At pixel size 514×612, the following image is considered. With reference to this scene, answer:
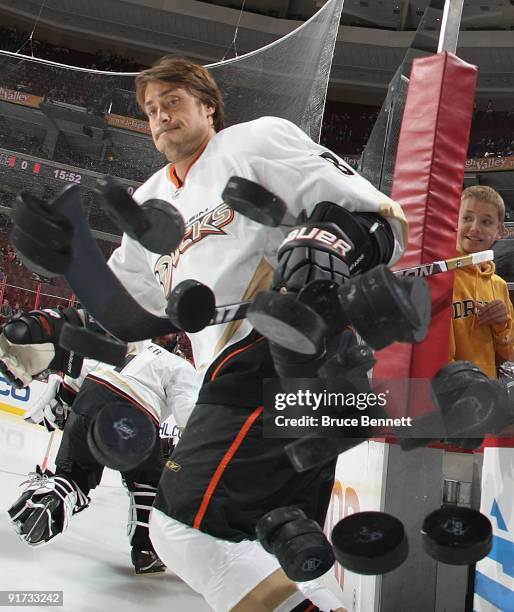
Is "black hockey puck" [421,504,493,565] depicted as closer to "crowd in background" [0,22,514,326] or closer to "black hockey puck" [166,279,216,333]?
"black hockey puck" [166,279,216,333]

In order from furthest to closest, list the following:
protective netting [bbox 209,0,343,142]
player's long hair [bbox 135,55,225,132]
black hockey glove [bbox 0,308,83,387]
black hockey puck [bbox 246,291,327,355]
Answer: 1. protective netting [bbox 209,0,343,142]
2. player's long hair [bbox 135,55,225,132]
3. black hockey glove [bbox 0,308,83,387]
4. black hockey puck [bbox 246,291,327,355]

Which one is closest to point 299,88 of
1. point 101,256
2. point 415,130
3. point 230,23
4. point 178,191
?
point 415,130

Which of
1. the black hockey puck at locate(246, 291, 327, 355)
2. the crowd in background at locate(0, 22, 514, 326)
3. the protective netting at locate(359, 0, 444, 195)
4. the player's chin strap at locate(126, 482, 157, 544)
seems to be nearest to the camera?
the black hockey puck at locate(246, 291, 327, 355)

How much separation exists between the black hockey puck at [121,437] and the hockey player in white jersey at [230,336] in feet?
0.43

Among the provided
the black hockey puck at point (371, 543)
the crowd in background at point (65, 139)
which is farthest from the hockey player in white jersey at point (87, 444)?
the black hockey puck at point (371, 543)

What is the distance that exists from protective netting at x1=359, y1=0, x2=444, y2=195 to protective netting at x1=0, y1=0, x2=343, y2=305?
25cm

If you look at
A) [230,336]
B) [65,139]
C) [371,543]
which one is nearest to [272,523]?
[371,543]

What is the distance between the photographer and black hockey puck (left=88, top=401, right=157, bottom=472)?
644mm

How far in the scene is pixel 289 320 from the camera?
0.50 m

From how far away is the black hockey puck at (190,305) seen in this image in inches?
21.9

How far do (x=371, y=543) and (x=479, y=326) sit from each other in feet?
2.60

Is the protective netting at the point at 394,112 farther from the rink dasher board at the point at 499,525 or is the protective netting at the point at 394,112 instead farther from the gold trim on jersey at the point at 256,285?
the gold trim on jersey at the point at 256,285

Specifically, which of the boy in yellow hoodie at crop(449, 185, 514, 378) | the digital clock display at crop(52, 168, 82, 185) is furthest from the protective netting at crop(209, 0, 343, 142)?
the boy in yellow hoodie at crop(449, 185, 514, 378)

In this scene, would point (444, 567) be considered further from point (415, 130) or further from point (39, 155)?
point (39, 155)
